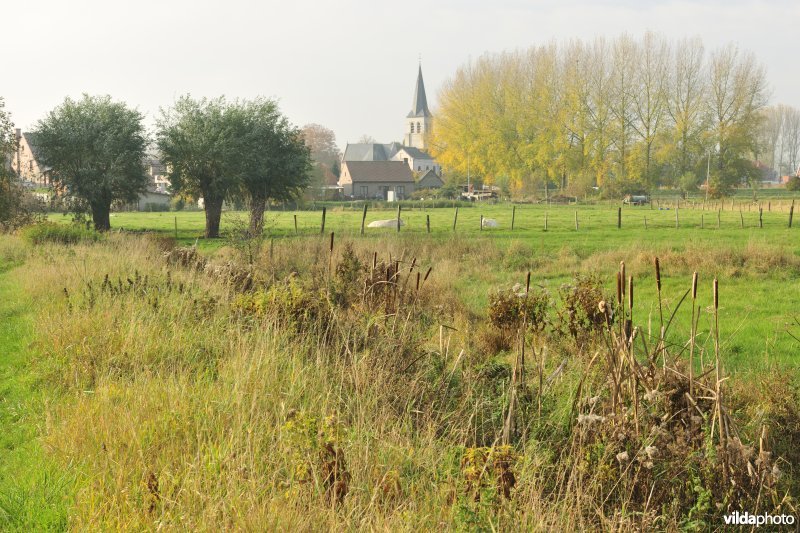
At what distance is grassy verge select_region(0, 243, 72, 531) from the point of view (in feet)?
16.4

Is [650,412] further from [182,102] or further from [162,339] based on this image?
[182,102]

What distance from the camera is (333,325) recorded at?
900 centimetres

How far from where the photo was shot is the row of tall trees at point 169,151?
116 feet

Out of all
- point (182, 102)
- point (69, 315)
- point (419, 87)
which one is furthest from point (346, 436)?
point (419, 87)

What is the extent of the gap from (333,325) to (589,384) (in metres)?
3.24

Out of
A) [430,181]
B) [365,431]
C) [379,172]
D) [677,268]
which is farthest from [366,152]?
[365,431]

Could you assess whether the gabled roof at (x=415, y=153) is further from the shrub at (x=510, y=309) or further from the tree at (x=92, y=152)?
the shrub at (x=510, y=309)

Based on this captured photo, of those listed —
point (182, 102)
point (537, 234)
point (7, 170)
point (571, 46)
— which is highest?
point (571, 46)

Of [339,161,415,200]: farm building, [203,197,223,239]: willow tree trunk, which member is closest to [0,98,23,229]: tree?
[203,197,223,239]: willow tree trunk

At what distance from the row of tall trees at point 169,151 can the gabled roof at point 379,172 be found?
64.7 metres

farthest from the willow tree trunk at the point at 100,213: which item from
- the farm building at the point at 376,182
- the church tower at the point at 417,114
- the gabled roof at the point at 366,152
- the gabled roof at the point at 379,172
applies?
the church tower at the point at 417,114

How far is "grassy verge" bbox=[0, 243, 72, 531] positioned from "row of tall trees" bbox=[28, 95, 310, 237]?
25.9 m

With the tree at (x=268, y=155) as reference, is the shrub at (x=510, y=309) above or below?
below

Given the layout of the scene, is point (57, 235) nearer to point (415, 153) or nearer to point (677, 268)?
point (677, 268)
